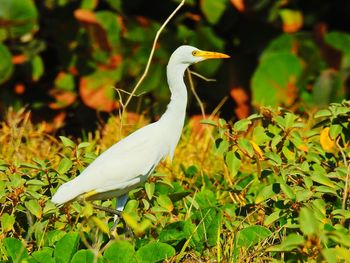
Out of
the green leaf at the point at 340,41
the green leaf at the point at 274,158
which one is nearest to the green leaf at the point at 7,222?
the green leaf at the point at 274,158

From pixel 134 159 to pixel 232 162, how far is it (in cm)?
48

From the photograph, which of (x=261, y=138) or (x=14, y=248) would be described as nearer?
(x=14, y=248)

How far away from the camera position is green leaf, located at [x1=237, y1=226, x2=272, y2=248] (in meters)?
3.33

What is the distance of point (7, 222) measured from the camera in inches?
131

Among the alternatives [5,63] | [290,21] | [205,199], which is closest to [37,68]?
[5,63]

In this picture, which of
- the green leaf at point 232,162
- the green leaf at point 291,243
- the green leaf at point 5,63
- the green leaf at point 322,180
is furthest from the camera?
the green leaf at point 5,63

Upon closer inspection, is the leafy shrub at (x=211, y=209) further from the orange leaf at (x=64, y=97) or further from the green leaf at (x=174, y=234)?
the orange leaf at (x=64, y=97)

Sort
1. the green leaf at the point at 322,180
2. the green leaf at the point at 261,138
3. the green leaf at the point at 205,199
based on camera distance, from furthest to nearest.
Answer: the green leaf at the point at 205,199 < the green leaf at the point at 261,138 < the green leaf at the point at 322,180

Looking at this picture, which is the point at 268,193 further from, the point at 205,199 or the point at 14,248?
the point at 14,248

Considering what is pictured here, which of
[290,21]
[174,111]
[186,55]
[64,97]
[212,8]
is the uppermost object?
[186,55]

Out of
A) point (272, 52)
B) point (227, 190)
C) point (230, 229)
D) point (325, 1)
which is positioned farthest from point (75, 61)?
point (230, 229)

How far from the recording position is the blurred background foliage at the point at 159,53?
5242 mm

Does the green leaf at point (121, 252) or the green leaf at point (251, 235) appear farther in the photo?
Result: the green leaf at point (251, 235)

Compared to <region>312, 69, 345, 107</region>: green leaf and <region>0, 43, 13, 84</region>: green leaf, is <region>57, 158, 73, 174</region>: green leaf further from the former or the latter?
<region>312, 69, 345, 107</region>: green leaf
